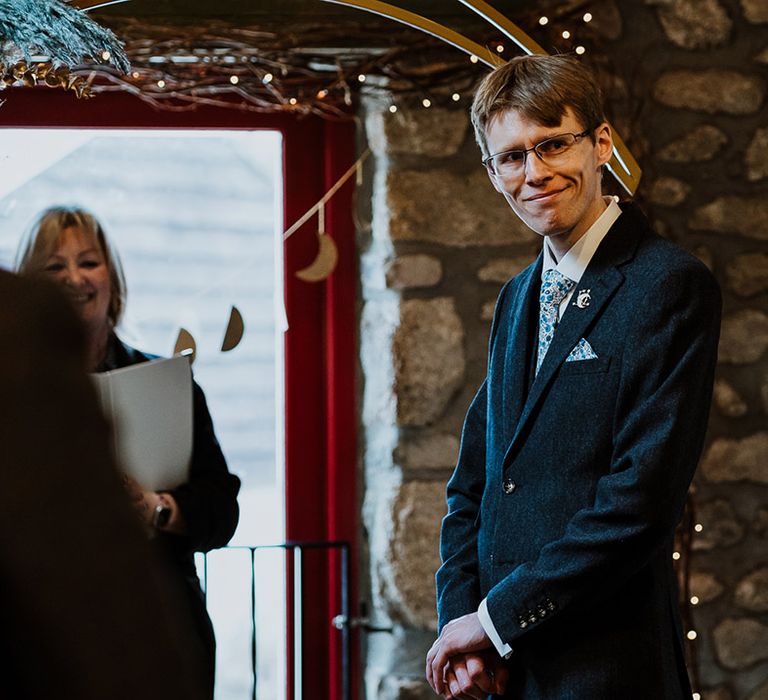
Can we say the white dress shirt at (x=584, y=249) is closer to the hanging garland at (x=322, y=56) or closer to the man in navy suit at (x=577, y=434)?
the man in navy suit at (x=577, y=434)

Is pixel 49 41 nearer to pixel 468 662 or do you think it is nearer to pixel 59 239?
pixel 59 239

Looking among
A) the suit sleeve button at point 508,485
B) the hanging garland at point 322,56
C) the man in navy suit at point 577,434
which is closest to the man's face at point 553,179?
the man in navy suit at point 577,434

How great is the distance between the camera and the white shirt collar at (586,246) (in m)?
1.78

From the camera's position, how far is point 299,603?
122 inches

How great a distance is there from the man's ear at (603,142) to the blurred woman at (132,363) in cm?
95

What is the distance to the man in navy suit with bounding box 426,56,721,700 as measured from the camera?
162cm

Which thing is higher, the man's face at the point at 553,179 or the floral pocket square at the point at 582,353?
the man's face at the point at 553,179

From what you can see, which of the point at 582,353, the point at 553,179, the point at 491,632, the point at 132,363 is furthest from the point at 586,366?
the point at 132,363

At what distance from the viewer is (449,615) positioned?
183cm

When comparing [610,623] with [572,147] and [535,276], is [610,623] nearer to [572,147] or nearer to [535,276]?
[535,276]

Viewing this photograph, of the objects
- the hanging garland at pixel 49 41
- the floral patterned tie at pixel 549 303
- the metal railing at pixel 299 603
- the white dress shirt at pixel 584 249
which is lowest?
the metal railing at pixel 299 603

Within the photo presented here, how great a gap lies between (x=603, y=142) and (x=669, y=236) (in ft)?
3.70

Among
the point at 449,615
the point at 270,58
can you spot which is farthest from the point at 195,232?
the point at 449,615

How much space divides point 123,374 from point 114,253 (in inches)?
14.9
